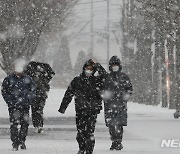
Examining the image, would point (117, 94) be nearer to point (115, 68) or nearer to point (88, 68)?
point (115, 68)

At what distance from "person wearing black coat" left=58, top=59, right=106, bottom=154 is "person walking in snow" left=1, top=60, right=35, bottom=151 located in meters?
1.30

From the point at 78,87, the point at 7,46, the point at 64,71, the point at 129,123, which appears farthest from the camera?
the point at 64,71

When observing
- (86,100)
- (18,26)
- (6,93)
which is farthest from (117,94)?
(18,26)

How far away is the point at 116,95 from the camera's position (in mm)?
12711

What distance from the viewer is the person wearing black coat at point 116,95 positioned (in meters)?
12.7

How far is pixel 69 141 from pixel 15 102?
2903 mm

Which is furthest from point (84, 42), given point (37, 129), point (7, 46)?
point (37, 129)

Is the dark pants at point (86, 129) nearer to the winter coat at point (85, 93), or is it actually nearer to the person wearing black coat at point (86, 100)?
the person wearing black coat at point (86, 100)

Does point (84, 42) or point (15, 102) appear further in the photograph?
point (84, 42)

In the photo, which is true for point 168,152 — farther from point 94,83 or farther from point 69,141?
point 69,141

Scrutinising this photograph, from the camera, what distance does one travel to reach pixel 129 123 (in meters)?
21.0

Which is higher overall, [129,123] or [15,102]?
[15,102]

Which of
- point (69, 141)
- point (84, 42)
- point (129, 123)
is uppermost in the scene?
point (69, 141)

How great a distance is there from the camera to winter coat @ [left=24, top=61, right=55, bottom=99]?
16016mm
